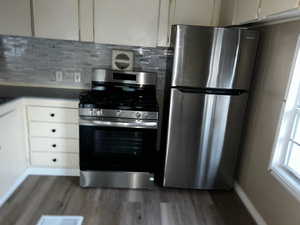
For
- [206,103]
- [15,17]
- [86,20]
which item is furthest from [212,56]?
[15,17]

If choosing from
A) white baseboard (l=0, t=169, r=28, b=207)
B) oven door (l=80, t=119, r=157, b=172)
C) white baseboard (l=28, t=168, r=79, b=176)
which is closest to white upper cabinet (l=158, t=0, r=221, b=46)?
oven door (l=80, t=119, r=157, b=172)

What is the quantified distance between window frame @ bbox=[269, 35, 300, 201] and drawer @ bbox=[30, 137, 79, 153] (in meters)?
1.92

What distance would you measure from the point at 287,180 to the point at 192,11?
1843mm

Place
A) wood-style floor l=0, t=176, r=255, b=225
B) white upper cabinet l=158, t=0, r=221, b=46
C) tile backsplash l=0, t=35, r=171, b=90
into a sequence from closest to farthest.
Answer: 1. wood-style floor l=0, t=176, r=255, b=225
2. white upper cabinet l=158, t=0, r=221, b=46
3. tile backsplash l=0, t=35, r=171, b=90

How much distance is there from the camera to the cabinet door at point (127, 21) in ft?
7.91

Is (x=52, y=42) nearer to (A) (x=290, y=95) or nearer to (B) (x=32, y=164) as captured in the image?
(B) (x=32, y=164)

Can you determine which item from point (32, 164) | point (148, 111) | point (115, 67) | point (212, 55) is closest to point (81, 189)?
point (32, 164)

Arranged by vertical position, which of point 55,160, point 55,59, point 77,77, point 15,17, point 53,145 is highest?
point 15,17

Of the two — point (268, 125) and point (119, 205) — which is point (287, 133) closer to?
point (268, 125)

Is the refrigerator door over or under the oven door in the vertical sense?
over

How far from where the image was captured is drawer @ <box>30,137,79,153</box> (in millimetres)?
2453

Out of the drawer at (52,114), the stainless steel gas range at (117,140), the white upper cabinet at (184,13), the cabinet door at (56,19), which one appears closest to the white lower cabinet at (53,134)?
the drawer at (52,114)

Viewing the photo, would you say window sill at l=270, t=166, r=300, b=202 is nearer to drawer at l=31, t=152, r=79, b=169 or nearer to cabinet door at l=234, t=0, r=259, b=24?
cabinet door at l=234, t=0, r=259, b=24

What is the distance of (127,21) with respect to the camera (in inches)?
96.3
